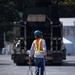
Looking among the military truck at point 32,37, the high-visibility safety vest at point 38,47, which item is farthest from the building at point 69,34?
the high-visibility safety vest at point 38,47

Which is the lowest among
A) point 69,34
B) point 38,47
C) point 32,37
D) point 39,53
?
point 39,53

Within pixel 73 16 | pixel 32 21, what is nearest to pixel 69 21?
pixel 73 16

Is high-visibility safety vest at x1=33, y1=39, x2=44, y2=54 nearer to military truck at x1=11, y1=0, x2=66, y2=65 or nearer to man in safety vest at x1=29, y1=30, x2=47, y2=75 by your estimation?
man in safety vest at x1=29, y1=30, x2=47, y2=75

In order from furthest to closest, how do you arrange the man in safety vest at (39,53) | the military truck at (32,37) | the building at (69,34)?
the building at (69,34), the military truck at (32,37), the man in safety vest at (39,53)

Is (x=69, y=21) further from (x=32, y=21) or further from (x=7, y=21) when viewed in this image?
(x=32, y=21)

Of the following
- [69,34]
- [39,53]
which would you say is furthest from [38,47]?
[69,34]

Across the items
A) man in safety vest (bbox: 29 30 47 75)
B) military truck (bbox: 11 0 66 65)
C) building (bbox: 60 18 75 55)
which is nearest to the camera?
man in safety vest (bbox: 29 30 47 75)

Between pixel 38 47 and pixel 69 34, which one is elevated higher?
pixel 69 34

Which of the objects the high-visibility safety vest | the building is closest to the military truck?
the high-visibility safety vest

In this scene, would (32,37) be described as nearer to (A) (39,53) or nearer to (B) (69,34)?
(A) (39,53)

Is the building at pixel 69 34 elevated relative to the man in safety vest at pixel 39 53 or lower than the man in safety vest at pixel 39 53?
elevated

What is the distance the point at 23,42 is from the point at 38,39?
1398 centimetres

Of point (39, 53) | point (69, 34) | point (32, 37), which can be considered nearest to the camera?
point (39, 53)

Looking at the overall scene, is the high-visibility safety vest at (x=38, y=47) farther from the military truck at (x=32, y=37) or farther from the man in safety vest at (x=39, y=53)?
the military truck at (x=32, y=37)
